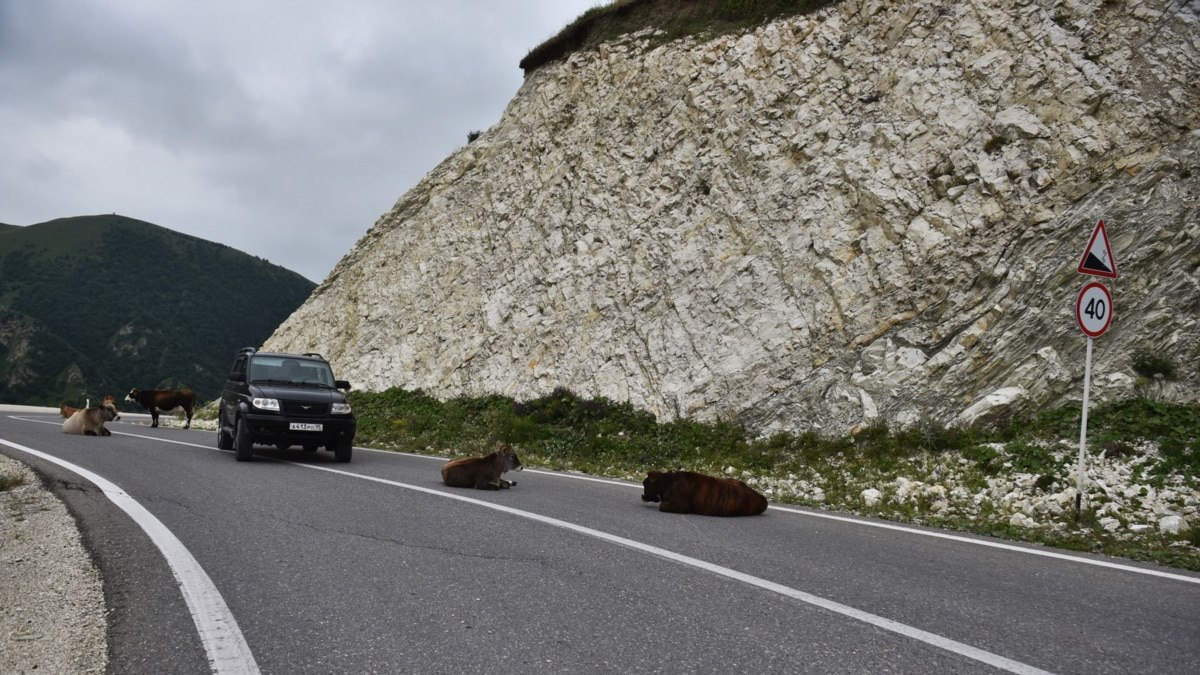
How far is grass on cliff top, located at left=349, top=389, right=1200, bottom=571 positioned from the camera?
319 inches

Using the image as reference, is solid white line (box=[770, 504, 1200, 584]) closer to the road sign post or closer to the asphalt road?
the asphalt road

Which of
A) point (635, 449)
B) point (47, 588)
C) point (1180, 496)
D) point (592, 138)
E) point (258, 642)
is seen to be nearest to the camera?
point (258, 642)

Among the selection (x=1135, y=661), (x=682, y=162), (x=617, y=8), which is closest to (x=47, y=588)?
(x=1135, y=661)

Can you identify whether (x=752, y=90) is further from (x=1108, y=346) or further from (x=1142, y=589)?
(x=1142, y=589)

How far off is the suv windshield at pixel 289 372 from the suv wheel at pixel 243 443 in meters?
1.20

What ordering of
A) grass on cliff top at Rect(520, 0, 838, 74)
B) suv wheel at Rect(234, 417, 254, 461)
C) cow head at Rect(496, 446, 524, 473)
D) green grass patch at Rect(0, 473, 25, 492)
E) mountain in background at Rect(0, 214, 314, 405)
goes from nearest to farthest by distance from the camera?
green grass patch at Rect(0, 473, 25, 492) < cow head at Rect(496, 446, 524, 473) < suv wheel at Rect(234, 417, 254, 461) < grass on cliff top at Rect(520, 0, 838, 74) < mountain in background at Rect(0, 214, 314, 405)

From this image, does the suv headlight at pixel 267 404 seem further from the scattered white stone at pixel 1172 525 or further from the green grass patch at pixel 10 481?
the scattered white stone at pixel 1172 525

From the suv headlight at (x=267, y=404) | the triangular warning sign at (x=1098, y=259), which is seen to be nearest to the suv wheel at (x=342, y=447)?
the suv headlight at (x=267, y=404)

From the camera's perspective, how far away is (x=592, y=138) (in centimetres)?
2317

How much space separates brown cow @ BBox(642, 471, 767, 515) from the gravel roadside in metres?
5.44

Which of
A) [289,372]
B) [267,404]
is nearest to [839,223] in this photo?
[289,372]

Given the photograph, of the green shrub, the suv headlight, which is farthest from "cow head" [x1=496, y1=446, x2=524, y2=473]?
the green shrub

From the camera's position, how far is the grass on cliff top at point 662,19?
20.8m

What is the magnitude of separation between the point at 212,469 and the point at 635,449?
24.7 ft
